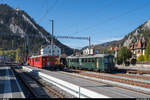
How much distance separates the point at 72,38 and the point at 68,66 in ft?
23.1

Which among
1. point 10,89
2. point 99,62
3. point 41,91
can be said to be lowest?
point 41,91

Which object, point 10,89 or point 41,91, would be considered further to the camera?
point 41,91

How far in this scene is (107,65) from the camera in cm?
2752

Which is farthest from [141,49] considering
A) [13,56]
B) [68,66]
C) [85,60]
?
[13,56]

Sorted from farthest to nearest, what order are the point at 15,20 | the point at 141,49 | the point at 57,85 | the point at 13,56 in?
the point at 15,20, the point at 13,56, the point at 141,49, the point at 57,85

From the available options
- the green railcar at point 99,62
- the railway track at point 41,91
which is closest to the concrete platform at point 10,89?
the railway track at point 41,91

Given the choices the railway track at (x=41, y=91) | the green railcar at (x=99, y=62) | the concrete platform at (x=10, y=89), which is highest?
the green railcar at (x=99, y=62)

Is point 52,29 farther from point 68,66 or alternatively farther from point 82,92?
point 82,92

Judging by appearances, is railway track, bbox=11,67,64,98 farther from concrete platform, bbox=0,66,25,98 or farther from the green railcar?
the green railcar

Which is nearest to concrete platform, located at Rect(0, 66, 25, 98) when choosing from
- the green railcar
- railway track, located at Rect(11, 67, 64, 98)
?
railway track, located at Rect(11, 67, 64, 98)

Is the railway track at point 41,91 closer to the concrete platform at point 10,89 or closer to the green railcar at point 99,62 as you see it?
the concrete platform at point 10,89

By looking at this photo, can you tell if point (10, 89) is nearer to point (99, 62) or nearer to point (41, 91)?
point (41, 91)

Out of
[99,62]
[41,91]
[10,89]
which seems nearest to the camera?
[10,89]

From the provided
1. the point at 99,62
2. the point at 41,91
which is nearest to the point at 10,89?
the point at 41,91
